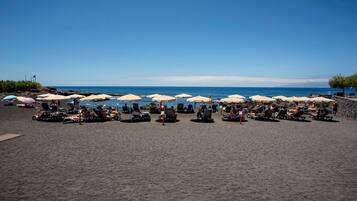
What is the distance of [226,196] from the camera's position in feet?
19.1

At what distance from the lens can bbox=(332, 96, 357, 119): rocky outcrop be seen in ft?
70.3

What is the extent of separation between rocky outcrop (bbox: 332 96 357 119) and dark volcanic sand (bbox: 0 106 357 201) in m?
11.0

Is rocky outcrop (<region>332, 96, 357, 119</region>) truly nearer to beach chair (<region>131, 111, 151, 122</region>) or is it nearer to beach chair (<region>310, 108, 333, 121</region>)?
beach chair (<region>310, 108, 333, 121</region>)

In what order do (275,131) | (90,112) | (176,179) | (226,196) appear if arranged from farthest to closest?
(90,112) → (275,131) → (176,179) → (226,196)

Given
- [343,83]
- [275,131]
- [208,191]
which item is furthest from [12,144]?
[343,83]

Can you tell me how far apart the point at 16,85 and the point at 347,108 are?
204ft

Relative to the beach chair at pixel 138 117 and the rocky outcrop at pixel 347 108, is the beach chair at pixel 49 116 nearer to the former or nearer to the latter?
the beach chair at pixel 138 117

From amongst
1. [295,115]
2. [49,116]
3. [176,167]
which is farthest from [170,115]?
[176,167]

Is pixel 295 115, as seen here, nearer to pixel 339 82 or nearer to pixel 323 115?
pixel 323 115

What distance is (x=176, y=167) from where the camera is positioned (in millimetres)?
7883

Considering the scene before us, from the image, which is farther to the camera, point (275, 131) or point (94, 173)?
point (275, 131)

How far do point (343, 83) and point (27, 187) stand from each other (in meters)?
48.9

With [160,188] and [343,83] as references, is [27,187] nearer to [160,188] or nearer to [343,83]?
[160,188]

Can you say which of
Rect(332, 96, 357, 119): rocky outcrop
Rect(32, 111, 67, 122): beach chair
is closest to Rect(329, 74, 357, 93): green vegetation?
Rect(332, 96, 357, 119): rocky outcrop
